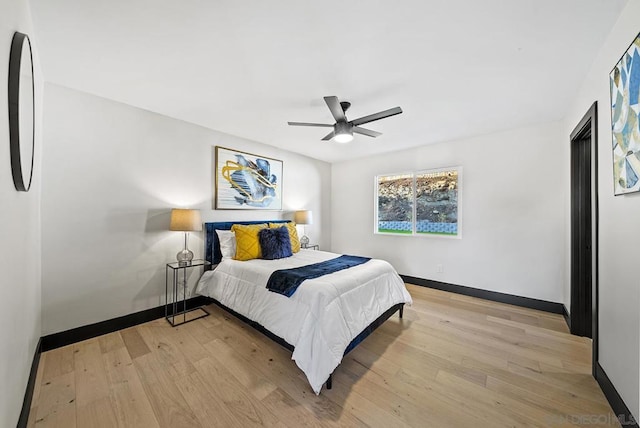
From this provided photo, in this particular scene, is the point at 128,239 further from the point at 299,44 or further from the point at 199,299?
the point at 299,44

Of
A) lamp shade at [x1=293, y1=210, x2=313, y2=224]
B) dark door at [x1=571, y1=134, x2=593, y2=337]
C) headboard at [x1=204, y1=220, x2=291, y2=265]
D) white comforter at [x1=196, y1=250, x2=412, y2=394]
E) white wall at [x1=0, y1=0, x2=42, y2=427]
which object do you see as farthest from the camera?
lamp shade at [x1=293, y1=210, x2=313, y2=224]

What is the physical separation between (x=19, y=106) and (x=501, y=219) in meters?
4.65

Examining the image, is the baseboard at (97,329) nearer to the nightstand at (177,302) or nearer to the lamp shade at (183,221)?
the nightstand at (177,302)

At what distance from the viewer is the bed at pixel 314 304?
5.78 ft

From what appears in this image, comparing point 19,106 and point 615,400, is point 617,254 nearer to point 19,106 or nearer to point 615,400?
point 615,400

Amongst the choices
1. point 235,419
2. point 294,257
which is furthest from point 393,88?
point 235,419

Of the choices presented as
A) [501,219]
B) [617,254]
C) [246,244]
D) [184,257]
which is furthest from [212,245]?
[501,219]

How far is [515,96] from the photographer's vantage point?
2.43m

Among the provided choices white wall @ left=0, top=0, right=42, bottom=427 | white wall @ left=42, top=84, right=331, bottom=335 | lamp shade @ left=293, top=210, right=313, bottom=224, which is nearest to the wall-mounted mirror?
white wall @ left=0, top=0, right=42, bottom=427

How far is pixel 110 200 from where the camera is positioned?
2506mm

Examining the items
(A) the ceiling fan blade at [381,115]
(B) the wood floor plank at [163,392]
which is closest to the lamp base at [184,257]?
(B) the wood floor plank at [163,392]

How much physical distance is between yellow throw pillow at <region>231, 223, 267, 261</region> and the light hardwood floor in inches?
32.2

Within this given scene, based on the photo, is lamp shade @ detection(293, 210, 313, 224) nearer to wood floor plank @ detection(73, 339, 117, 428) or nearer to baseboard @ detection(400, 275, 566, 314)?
baseboard @ detection(400, 275, 566, 314)

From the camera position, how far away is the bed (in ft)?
→ 5.78
